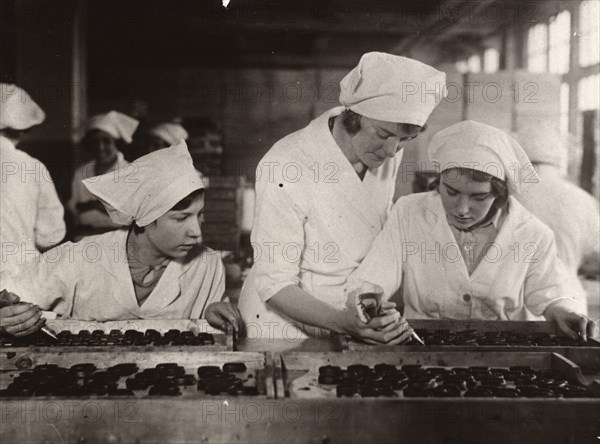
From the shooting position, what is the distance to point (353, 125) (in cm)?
260

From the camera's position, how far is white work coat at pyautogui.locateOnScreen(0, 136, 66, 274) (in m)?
3.19

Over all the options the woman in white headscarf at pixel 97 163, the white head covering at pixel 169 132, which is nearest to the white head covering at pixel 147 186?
the woman in white headscarf at pixel 97 163

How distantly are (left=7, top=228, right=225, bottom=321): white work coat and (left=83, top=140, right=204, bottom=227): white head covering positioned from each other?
0.21 meters

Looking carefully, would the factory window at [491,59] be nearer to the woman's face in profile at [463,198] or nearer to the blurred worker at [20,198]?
the woman's face in profile at [463,198]

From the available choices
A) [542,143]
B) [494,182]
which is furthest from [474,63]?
[494,182]

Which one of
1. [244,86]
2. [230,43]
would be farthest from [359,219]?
[244,86]

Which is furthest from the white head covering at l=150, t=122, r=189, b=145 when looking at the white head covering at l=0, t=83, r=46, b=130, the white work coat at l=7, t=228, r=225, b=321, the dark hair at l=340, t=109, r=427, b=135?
the dark hair at l=340, t=109, r=427, b=135

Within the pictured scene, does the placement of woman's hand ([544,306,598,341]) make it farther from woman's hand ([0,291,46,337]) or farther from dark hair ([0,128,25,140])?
→ dark hair ([0,128,25,140])

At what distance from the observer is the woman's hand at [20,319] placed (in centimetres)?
217

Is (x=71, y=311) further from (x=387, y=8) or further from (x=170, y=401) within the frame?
(x=387, y=8)

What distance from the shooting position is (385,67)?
2.51m

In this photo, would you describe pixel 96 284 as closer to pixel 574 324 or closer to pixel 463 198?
pixel 463 198

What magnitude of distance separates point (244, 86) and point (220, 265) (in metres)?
3.14

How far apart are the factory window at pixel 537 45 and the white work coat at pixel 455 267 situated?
1.07 m
